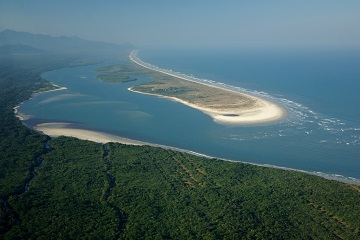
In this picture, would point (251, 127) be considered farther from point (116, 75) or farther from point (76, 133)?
point (116, 75)

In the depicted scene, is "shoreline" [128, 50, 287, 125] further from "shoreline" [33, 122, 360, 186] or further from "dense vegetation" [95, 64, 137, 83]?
"dense vegetation" [95, 64, 137, 83]

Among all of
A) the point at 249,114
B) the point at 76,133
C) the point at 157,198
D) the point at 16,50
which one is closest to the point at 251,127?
the point at 249,114

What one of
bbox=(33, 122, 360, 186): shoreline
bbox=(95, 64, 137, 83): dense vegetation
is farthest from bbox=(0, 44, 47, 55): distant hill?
bbox=(33, 122, 360, 186): shoreline

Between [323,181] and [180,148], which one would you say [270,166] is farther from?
[180,148]

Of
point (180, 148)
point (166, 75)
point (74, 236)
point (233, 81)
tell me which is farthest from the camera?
point (166, 75)

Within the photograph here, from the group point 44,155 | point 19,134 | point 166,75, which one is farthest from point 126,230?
point 166,75

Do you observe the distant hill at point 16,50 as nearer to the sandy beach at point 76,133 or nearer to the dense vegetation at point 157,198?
the sandy beach at point 76,133

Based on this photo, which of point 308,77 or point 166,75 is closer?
point 308,77
